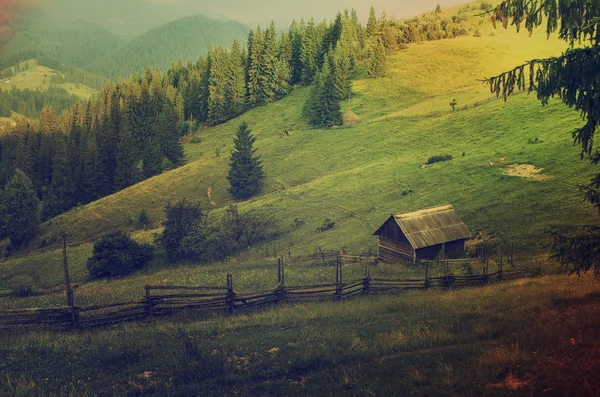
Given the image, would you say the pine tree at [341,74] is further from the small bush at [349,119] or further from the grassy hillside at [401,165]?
the small bush at [349,119]

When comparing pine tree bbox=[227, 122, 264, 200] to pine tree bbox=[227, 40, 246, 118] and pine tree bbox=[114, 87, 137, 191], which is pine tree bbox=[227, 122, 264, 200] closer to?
pine tree bbox=[114, 87, 137, 191]

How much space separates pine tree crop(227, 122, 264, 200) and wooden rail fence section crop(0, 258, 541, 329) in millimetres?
46583

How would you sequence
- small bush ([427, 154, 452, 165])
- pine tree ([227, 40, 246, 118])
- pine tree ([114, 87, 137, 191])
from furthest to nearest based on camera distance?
pine tree ([227, 40, 246, 118])
pine tree ([114, 87, 137, 191])
small bush ([427, 154, 452, 165])

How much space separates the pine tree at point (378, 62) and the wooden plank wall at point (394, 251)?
76246mm

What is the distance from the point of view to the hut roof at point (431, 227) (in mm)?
36319

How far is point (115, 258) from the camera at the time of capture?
165 feet

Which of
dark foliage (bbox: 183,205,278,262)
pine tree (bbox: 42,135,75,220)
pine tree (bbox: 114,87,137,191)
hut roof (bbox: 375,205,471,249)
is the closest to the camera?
hut roof (bbox: 375,205,471,249)

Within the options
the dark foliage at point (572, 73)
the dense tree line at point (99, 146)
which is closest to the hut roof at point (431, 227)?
the dark foliage at point (572, 73)

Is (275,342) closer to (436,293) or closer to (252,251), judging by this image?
(436,293)

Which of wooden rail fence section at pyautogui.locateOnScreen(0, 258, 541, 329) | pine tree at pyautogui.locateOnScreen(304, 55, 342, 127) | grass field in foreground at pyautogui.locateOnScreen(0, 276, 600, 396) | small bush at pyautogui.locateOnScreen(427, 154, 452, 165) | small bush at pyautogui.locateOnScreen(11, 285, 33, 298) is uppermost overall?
pine tree at pyautogui.locateOnScreen(304, 55, 342, 127)

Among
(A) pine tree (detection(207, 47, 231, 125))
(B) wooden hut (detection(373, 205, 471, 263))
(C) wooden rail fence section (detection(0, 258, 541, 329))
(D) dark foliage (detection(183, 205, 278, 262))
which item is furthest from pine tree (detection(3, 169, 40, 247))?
(B) wooden hut (detection(373, 205, 471, 263))

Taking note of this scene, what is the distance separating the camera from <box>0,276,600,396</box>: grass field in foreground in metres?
12.8

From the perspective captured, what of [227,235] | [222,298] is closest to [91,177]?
[227,235]

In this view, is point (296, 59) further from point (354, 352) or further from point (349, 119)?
point (354, 352)
